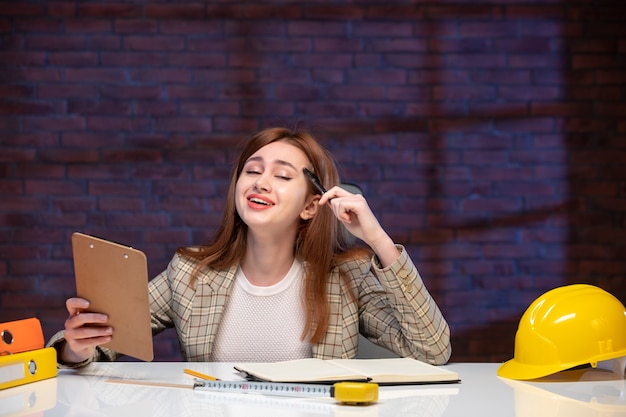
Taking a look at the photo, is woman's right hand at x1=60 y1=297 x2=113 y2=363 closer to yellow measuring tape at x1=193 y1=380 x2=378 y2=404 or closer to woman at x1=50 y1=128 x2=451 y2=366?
woman at x1=50 y1=128 x2=451 y2=366

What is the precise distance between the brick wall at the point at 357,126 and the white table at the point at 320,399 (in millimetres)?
2304

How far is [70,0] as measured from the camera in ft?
12.7

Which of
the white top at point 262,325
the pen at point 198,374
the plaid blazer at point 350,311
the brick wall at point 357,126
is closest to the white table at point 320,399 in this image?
the pen at point 198,374

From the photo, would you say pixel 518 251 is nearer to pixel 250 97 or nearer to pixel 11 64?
pixel 250 97

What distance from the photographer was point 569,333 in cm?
158

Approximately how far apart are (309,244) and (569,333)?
2.58ft

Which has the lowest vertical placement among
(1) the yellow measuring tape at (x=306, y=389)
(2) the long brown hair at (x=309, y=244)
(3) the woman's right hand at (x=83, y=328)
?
(1) the yellow measuring tape at (x=306, y=389)

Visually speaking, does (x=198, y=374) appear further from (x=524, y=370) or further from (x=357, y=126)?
(x=357, y=126)

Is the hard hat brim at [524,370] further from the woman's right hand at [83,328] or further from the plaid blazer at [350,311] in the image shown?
the woman's right hand at [83,328]

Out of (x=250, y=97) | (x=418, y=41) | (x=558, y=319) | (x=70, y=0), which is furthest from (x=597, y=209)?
(x=70, y=0)

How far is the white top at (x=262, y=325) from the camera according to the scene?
2.00 meters

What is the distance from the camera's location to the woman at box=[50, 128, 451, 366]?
186 centimetres

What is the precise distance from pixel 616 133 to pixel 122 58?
2.56m

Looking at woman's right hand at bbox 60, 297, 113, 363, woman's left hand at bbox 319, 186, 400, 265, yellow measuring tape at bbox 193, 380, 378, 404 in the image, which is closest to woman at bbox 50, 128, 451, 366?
woman's left hand at bbox 319, 186, 400, 265
